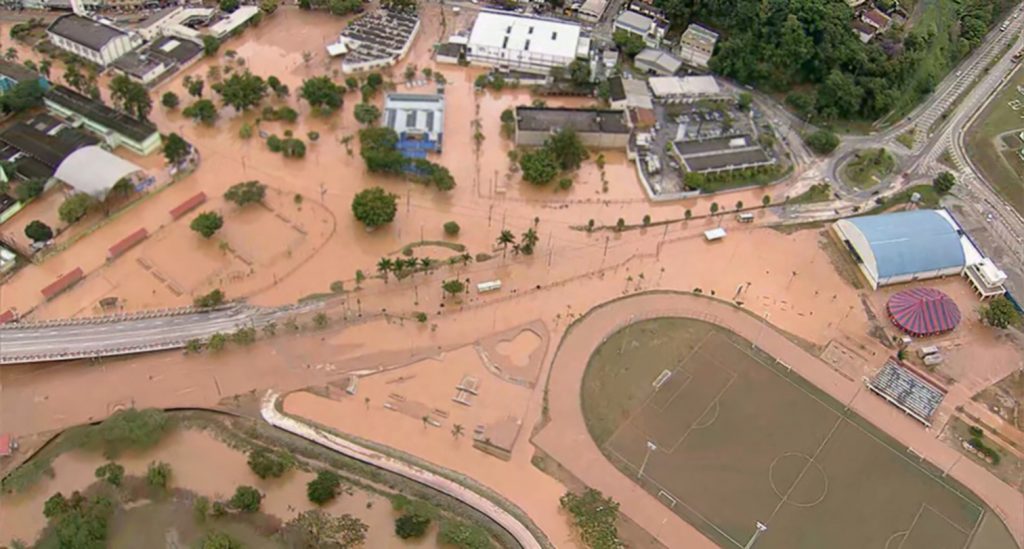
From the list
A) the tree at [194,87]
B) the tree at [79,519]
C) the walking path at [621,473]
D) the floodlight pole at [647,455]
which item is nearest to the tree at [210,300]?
the tree at [79,519]

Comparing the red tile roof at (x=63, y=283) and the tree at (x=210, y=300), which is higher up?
the tree at (x=210, y=300)

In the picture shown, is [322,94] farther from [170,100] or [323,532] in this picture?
[323,532]

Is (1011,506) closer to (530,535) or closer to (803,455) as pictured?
(803,455)

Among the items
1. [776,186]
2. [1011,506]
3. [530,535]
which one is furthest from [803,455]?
[776,186]

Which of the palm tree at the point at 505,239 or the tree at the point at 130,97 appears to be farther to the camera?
the tree at the point at 130,97

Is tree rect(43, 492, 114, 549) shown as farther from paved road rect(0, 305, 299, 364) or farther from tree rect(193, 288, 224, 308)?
tree rect(193, 288, 224, 308)

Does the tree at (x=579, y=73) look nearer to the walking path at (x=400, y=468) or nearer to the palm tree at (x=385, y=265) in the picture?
the palm tree at (x=385, y=265)
